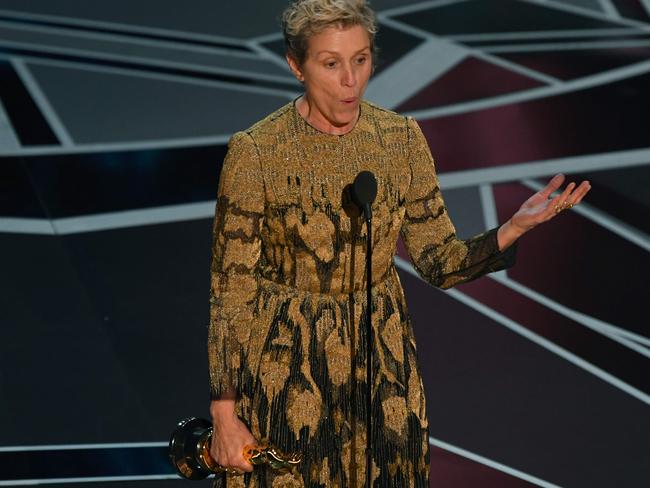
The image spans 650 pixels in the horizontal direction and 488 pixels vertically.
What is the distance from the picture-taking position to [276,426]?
2564mm

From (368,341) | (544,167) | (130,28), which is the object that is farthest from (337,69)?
(130,28)

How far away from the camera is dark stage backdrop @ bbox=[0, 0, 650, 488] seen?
435 centimetres

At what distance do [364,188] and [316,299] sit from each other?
0.97ft

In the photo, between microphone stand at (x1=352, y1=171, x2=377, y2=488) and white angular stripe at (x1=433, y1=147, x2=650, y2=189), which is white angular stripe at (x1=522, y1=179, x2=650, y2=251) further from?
microphone stand at (x1=352, y1=171, x2=377, y2=488)

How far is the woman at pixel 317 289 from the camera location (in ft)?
8.29

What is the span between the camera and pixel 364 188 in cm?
239

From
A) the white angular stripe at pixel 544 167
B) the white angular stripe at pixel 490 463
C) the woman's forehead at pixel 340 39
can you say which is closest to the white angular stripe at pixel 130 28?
the white angular stripe at pixel 544 167

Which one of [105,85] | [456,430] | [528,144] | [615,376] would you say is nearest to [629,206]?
[528,144]

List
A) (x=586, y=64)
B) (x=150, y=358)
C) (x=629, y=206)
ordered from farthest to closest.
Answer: (x=586, y=64)
(x=629, y=206)
(x=150, y=358)

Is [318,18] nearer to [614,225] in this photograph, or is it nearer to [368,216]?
[368,216]

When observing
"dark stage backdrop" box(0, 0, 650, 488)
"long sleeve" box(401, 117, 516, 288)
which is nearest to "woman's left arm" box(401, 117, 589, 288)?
"long sleeve" box(401, 117, 516, 288)

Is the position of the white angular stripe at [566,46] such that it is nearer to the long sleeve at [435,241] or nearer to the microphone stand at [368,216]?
the long sleeve at [435,241]

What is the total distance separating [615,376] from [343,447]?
2.27 metres

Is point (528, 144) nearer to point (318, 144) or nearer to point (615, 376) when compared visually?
point (615, 376)
